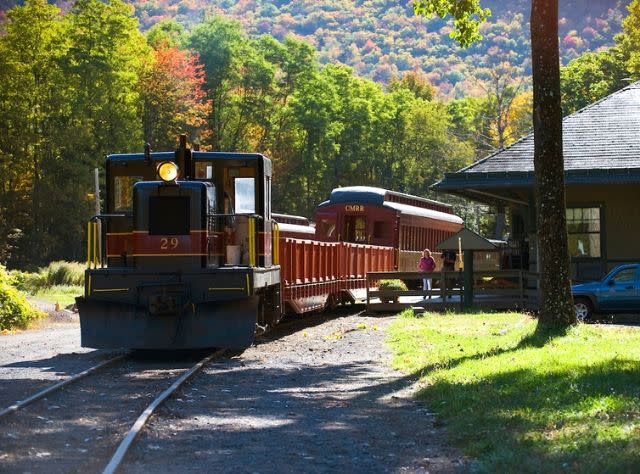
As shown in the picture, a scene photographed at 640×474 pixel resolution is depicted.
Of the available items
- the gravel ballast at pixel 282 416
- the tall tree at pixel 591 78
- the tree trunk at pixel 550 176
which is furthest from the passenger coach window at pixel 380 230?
the tall tree at pixel 591 78

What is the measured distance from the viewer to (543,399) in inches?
400

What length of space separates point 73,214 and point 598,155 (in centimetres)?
3690

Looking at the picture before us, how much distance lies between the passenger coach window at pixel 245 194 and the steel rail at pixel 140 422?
11.5 ft

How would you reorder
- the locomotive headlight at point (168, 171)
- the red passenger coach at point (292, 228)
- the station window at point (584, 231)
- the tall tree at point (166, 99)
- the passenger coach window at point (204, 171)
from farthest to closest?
the tall tree at point (166, 99)
the red passenger coach at point (292, 228)
the station window at point (584, 231)
the passenger coach window at point (204, 171)
the locomotive headlight at point (168, 171)

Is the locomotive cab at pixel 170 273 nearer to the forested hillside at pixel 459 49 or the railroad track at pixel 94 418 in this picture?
the railroad track at pixel 94 418

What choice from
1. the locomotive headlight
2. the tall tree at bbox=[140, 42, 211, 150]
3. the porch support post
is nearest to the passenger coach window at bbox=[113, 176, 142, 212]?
the locomotive headlight

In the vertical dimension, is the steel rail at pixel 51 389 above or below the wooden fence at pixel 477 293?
below

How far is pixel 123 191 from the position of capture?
1697cm

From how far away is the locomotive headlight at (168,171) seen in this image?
15422 mm

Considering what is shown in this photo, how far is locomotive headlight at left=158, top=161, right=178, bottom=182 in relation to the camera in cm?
1542

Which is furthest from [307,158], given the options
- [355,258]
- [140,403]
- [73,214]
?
[140,403]

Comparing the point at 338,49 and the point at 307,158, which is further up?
the point at 338,49

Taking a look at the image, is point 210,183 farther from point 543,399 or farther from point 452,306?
point 452,306

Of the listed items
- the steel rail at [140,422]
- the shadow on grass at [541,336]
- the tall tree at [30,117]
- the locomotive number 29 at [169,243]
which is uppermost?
the tall tree at [30,117]
